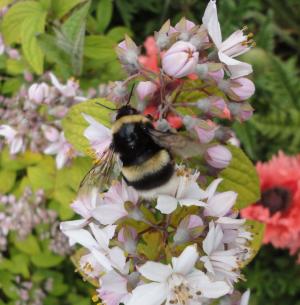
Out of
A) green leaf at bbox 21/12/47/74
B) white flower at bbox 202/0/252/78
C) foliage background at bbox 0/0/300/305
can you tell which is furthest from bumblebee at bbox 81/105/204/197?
green leaf at bbox 21/12/47/74

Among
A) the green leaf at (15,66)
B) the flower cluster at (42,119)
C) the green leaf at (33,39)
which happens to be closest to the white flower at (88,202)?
the flower cluster at (42,119)

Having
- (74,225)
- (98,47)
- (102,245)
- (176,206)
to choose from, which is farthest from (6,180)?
(176,206)

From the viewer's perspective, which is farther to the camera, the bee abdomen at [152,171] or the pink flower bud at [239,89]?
the pink flower bud at [239,89]

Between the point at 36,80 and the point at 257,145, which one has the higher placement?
the point at 36,80

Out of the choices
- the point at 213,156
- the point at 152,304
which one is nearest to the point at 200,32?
the point at 213,156

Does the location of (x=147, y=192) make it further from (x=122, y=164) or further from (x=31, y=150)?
(x=31, y=150)

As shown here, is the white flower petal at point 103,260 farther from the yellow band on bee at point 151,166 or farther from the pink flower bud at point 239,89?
the pink flower bud at point 239,89
